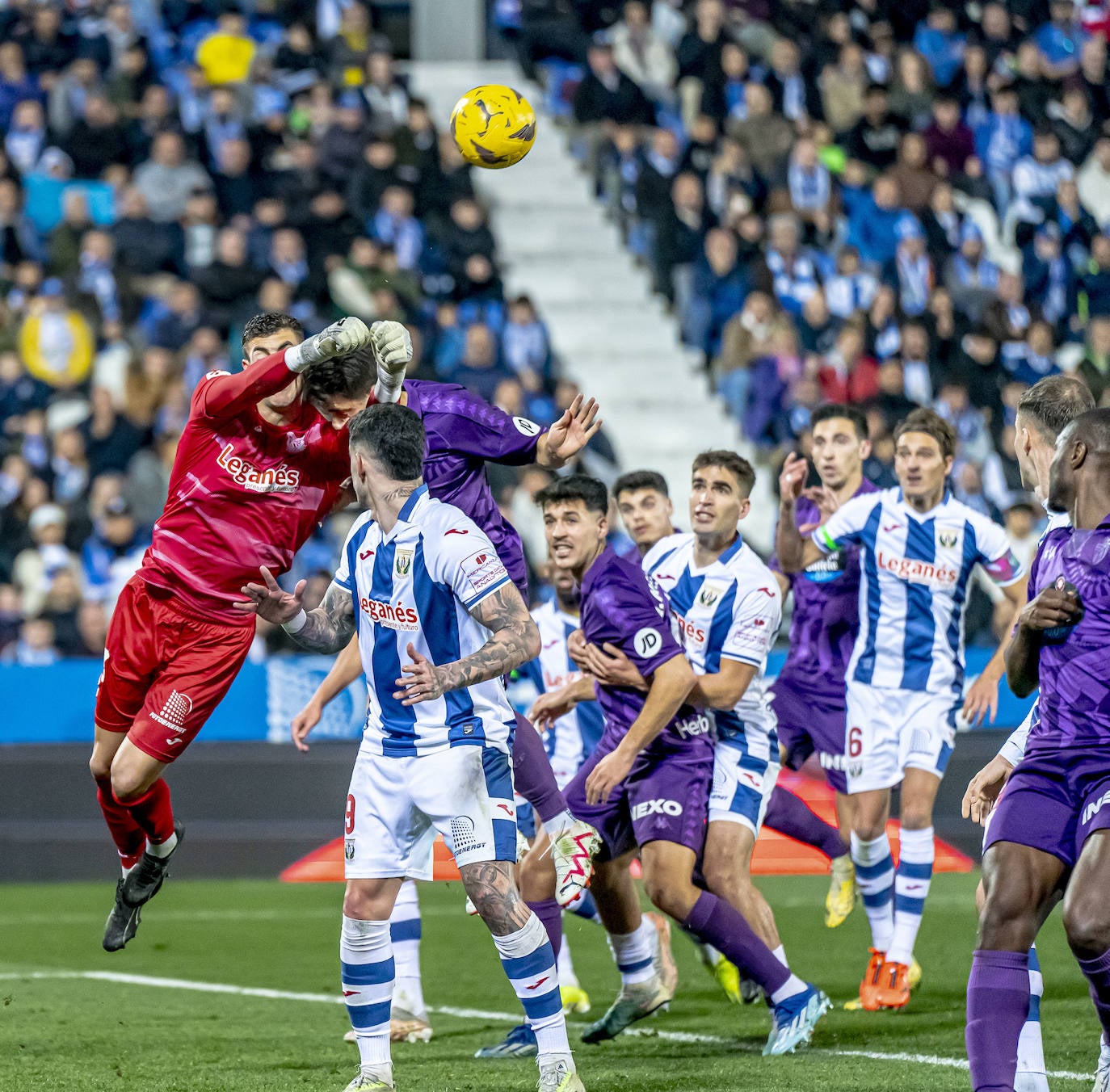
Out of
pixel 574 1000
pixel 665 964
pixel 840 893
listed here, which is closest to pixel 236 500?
pixel 574 1000

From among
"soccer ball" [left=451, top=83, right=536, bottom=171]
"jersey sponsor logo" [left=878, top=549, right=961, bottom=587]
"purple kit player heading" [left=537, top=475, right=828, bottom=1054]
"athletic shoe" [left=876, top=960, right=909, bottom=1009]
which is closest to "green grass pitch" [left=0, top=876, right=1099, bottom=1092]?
"athletic shoe" [left=876, top=960, right=909, bottom=1009]

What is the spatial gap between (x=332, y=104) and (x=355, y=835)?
1306 cm

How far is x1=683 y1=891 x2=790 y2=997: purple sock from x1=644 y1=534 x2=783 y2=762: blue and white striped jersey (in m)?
0.85

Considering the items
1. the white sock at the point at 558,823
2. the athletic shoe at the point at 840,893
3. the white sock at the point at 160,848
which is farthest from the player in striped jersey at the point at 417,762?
the athletic shoe at the point at 840,893

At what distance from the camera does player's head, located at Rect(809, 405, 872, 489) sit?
9430 mm

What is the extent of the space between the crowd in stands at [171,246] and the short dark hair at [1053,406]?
926cm

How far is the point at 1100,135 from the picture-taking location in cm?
2066

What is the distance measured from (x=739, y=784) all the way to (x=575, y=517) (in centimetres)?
130

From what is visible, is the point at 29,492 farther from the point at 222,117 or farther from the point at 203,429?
the point at 203,429

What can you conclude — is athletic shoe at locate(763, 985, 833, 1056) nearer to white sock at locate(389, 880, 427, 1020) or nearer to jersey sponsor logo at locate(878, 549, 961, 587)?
white sock at locate(389, 880, 427, 1020)

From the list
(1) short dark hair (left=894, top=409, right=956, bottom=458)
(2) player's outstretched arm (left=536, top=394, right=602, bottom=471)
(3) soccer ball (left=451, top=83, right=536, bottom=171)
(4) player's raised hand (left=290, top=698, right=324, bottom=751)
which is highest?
(3) soccer ball (left=451, top=83, right=536, bottom=171)

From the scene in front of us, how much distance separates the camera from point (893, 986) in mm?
8195

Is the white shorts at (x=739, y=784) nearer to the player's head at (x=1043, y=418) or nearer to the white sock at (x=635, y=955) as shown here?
the white sock at (x=635, y=955)

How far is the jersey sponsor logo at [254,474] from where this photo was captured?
281 inches
